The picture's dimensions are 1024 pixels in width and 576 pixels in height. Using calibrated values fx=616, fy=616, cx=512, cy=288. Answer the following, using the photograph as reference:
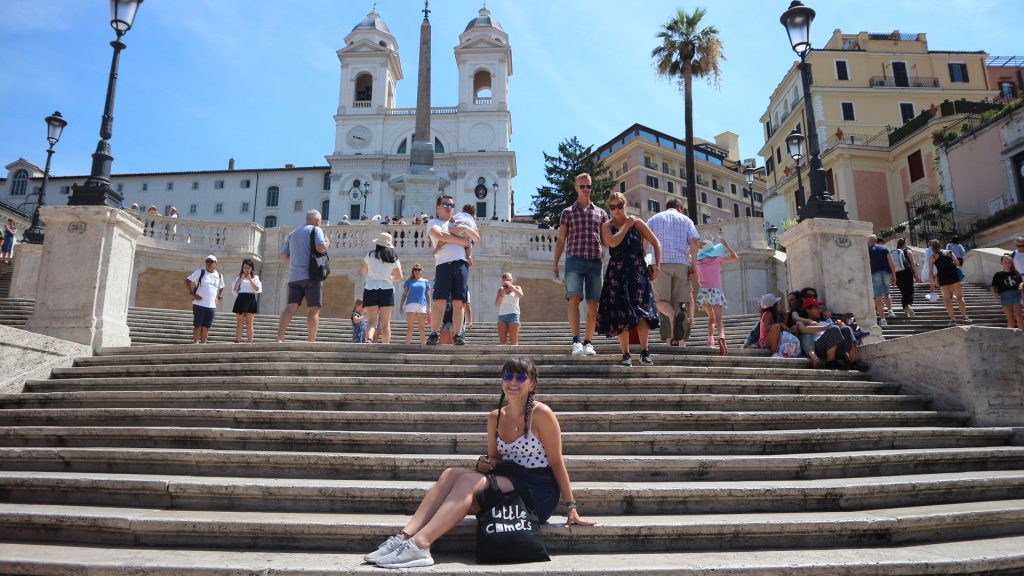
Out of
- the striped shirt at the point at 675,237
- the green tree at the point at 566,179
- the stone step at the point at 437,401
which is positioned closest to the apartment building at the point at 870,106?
the green tree at the point at 566,179

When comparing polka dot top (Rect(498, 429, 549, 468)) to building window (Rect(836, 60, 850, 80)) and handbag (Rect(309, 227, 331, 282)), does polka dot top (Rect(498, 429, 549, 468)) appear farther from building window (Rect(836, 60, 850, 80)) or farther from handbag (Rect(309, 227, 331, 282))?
building window (Rect(836, 60, 850, 80))

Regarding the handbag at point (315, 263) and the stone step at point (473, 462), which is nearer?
the stone step at point (473, 462)

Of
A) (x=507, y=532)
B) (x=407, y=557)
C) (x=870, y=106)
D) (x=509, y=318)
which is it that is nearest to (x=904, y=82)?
(x=870, y=106)

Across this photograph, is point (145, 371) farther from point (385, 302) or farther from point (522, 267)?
point (522, 267)

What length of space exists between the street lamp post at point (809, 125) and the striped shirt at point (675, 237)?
6.57 feet

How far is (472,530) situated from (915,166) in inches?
1640

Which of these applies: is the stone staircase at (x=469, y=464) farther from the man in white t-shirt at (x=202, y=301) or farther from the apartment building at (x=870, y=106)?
the apartment building at (x=870, y=106)

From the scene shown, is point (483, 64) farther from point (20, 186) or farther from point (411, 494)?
point (411, 494)

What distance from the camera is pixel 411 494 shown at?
3936 millimetres

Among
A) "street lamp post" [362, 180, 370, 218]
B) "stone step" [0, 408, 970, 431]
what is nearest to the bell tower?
"street lamp post" [362, 180, 370, 218]

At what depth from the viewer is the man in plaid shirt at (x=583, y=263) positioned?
695 centimetres

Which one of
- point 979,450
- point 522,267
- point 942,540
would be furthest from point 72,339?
point 522,267

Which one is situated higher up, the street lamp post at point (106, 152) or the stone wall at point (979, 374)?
the street lamp post at point (106, 152)

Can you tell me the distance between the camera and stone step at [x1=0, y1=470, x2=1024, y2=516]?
3.94 meters
